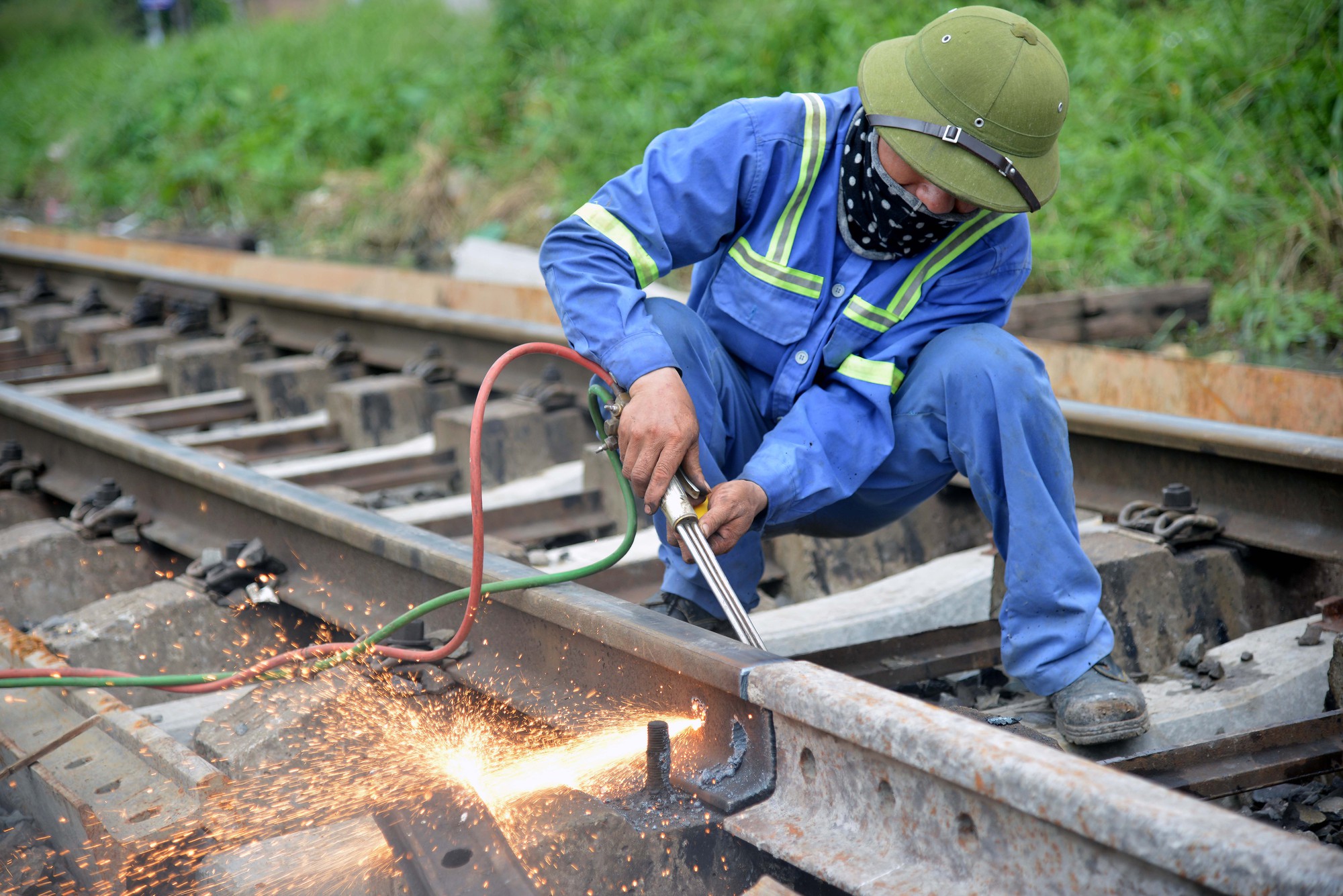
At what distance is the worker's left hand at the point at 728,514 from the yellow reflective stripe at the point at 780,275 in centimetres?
44

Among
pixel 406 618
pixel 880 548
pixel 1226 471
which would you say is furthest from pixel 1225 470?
pixel 406 618

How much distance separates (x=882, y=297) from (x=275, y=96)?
15495mm

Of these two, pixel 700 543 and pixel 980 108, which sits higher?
pixel 980 108

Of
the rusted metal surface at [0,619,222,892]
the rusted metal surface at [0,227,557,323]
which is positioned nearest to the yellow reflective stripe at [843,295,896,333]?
the rusted metal surface at [0,619,222,892]

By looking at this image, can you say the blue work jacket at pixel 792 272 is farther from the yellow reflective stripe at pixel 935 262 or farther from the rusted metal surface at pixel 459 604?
the rusted metal surface at pixel 459 604

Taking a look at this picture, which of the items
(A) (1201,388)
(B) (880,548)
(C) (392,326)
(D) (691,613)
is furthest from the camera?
(C) (392,326)

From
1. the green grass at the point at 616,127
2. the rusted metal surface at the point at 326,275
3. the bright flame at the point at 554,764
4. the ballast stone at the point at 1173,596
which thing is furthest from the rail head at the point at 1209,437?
the rusted metal surface at the point at 326,275

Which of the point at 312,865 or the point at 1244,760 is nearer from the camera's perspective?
the point at 312,865

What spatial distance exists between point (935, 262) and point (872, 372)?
0.84ft

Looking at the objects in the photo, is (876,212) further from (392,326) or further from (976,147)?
(392,326)

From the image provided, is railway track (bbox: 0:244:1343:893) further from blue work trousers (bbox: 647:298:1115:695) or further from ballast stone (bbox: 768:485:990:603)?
blue work trousers (bbox: 647:298:1115:695)

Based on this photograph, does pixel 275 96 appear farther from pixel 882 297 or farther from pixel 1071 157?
pixel 882 297

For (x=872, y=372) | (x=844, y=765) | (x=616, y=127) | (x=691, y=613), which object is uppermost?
(x=616, y=127)

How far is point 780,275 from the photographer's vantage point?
2498 mm
